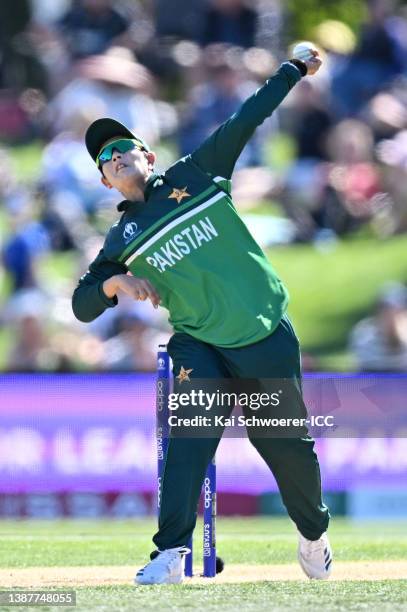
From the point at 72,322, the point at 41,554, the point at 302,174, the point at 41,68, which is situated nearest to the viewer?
the point at 41,554

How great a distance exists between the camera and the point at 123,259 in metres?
5.79

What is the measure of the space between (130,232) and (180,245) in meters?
0.23

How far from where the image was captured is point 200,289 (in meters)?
5.66

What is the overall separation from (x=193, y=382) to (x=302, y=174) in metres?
7.50

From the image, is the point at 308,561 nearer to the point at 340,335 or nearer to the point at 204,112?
the point at 340,335

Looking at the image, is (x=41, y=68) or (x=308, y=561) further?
(x=41, y=68)

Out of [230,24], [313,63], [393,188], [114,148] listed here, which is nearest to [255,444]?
[114,148]

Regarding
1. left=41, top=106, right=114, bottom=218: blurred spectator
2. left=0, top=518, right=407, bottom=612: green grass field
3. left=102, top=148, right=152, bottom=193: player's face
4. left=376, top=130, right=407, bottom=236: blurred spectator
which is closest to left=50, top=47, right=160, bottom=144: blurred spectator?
left=41, top=106, right=114, bottom=218: blurred spectator

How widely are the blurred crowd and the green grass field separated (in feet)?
7.17

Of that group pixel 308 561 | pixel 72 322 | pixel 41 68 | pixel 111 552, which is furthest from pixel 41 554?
pixel 41 68

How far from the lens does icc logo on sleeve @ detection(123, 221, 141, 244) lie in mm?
5738

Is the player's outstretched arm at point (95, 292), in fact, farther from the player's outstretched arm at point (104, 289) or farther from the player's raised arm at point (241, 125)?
the player's raised arm at point (241, 125)

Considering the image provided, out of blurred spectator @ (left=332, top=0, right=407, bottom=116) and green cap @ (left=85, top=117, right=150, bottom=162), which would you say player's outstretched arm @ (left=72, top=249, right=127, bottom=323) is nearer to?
green cap @ (left=85, top=117, right=150, bottom=162)

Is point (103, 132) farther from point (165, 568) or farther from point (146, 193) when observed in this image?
point (165, 568)
